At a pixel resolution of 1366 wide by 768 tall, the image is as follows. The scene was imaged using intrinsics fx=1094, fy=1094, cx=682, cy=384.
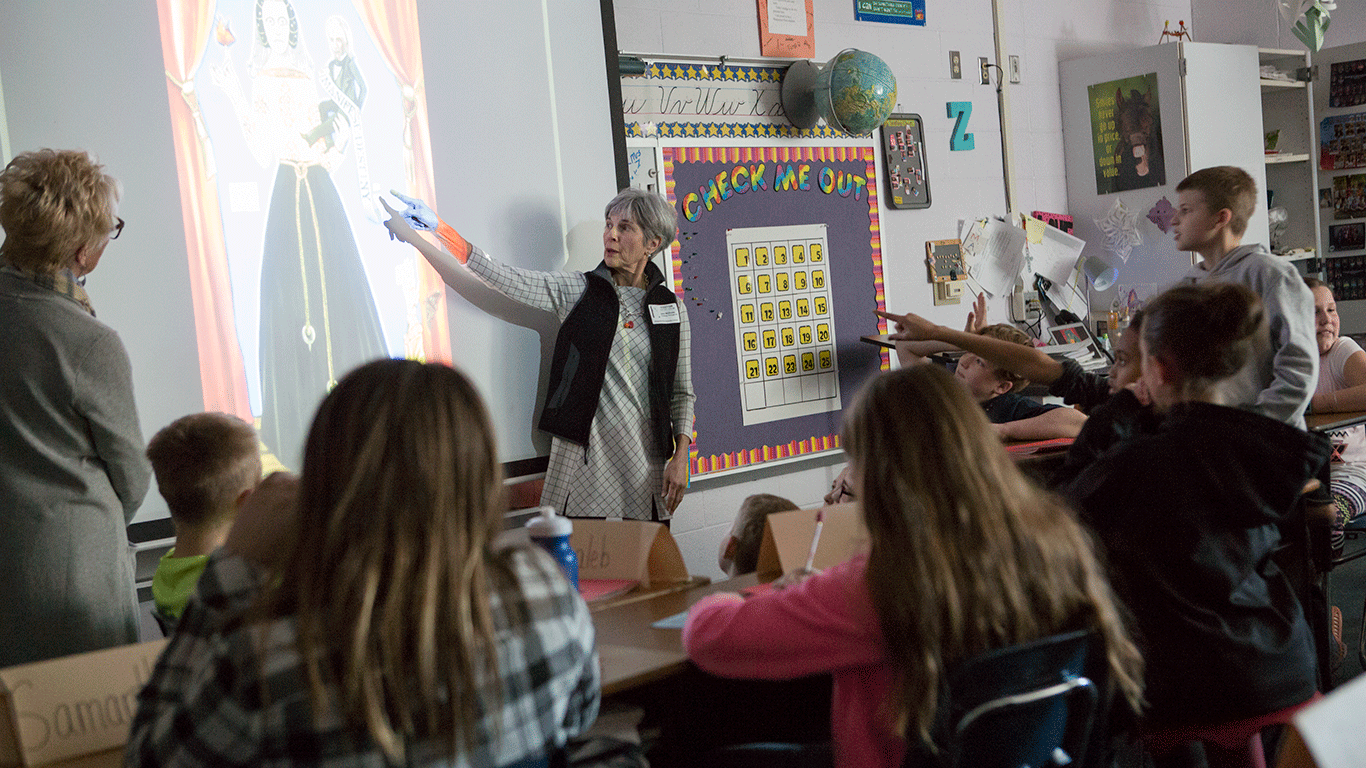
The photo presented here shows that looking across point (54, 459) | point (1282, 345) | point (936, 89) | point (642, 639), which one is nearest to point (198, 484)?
point (54, 459)

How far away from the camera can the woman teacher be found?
2945 millimetres

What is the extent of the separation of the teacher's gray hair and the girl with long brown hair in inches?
74.8

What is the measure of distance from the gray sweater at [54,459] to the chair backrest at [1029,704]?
1419mm

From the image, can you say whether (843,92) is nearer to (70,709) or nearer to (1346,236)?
(70,709)

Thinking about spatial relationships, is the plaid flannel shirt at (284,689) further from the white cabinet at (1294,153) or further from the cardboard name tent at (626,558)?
the white cabinet at (1294,153)

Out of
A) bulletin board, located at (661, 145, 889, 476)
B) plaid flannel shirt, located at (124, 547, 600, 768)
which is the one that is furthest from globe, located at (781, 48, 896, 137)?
plaid flannel shirt, located at (124, 547, 600, 768)

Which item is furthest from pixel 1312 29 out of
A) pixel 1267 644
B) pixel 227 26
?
pixel 227 26

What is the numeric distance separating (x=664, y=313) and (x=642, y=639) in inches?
60.4

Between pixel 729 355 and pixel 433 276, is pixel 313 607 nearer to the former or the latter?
pixel 433 276

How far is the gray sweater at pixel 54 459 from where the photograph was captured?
5.84ft

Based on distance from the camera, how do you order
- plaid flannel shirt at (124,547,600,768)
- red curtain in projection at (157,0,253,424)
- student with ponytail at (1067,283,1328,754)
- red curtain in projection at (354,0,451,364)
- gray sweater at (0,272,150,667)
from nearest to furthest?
plaid flannel shirt at (124,547,600,768)
student with ponytail at (1067,283,1328,754)
gray sweater at (0,272,150,667)
red curtain in projection at (157,0,253,424)
red curtain in projection at (354,0,451,364)

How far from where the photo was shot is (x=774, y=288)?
12.2 feet

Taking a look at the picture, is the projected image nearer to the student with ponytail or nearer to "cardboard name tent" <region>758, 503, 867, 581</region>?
"cardboard name tent" <region>758, 503, 867, 581</region>

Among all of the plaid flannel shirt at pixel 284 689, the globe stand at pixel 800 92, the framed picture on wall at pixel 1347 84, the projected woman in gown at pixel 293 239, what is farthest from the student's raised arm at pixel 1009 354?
the framed picture on wall at pixel 1347 84
